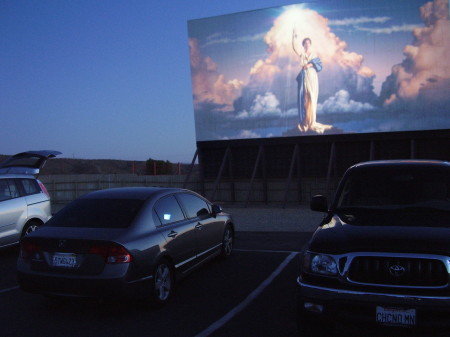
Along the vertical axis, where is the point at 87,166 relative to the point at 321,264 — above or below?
below

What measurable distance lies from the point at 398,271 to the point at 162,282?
2990 mm

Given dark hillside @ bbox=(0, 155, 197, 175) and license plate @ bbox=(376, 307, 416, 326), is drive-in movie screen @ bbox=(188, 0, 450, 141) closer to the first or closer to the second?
license plate @ bbox=(376, 307, 416, 326)

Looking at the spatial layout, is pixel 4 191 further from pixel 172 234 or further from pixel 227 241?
pixel 172 234

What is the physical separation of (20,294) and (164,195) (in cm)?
240

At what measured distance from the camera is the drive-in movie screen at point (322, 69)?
16938 mm

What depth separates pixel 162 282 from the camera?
549 centimetres

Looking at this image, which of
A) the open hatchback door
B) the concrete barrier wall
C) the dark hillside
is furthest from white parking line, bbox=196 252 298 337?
the dark hillside

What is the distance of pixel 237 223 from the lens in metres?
13.7

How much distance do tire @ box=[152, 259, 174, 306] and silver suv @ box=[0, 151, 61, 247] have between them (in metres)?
4.39

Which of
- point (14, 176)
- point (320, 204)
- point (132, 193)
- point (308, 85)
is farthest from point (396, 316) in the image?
point (308, 85)

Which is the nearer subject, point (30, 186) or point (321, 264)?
point (321, 264)

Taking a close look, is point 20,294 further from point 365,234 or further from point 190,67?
point 190,67

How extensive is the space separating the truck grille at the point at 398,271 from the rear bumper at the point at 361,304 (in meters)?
0.12

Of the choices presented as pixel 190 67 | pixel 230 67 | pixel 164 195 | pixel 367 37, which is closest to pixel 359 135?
pixel 367 37
